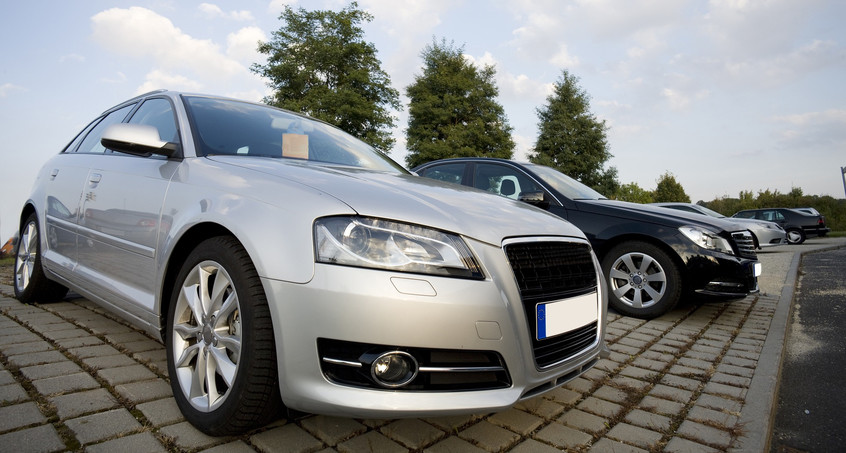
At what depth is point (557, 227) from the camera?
2.26 meters

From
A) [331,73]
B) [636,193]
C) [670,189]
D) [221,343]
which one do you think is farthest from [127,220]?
[636,193]

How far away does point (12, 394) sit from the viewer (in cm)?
218

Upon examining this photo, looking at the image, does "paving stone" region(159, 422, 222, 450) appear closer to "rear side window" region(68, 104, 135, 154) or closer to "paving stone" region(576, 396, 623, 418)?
"paving stone" region(576, 396, 623, 418)

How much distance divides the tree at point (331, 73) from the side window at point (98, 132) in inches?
980

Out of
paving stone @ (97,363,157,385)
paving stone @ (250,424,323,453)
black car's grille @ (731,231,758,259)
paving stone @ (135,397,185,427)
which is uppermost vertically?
black car's grille @ (731,231,758,259)

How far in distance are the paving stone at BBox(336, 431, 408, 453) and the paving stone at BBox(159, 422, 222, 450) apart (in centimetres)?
49

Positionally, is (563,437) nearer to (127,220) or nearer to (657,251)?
(127,220)

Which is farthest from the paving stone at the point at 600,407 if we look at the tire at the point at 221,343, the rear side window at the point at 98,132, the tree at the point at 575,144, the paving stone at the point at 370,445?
the tree at the point at 575,144

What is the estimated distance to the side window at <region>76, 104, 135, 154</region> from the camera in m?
3.44

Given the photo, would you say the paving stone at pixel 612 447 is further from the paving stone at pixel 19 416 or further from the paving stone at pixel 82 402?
the paving stone at pixel 19 416

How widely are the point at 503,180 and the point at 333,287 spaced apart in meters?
4.31

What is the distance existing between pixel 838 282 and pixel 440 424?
7.84 m

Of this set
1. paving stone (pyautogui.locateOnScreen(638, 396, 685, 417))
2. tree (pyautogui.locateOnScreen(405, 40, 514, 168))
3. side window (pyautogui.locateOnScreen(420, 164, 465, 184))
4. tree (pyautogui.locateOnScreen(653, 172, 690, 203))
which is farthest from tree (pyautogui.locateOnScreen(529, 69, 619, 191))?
paving stone (pyautogui.locateOnScreen(638, 396, 685, 417))

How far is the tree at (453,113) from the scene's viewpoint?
33.2 meters
